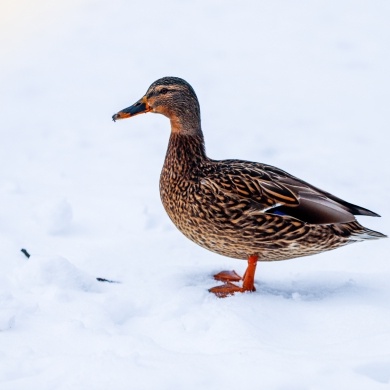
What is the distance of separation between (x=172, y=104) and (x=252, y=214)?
98 cm

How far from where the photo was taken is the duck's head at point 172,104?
5711mm

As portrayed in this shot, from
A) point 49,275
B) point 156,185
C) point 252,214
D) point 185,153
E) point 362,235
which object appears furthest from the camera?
point 156,185

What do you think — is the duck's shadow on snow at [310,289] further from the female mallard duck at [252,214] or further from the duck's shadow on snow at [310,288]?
the female mallard duck at [252,214]

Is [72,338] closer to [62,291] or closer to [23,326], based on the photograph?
[23,326]

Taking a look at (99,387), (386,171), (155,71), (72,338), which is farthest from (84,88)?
(99,387)

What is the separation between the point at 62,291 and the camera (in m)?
4.77

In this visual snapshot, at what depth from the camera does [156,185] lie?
25.1 ft

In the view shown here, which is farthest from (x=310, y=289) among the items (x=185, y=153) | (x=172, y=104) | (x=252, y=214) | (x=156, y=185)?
(x=156, y=185)

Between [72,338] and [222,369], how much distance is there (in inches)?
30.2

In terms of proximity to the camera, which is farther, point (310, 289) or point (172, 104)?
point (172, 104)

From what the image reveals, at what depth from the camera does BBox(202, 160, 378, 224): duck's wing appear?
524 cm

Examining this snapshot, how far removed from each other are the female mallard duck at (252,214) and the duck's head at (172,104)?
363 mm

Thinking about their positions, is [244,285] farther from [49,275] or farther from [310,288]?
[49,275]

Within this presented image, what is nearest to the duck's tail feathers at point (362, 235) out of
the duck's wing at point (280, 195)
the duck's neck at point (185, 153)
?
the duck's wing at point (280, 195)
